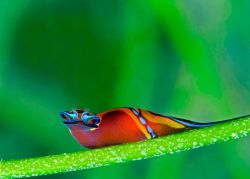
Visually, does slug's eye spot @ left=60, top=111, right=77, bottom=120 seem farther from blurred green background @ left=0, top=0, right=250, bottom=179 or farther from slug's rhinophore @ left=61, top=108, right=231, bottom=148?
blurred green background @ left=0, top=0, right=250, bottom=179

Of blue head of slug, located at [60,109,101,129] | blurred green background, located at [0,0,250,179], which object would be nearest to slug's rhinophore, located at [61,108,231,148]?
blue head of slug, located at [60,109,101,129]

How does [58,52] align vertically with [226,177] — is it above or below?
above

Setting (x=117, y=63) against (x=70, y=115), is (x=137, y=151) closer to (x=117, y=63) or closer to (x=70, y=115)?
(x=70, y=115)

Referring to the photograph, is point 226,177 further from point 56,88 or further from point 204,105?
point 56,88

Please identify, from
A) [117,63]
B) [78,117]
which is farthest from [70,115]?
[117,63]

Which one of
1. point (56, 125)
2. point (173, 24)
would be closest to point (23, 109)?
point (56, 125)
